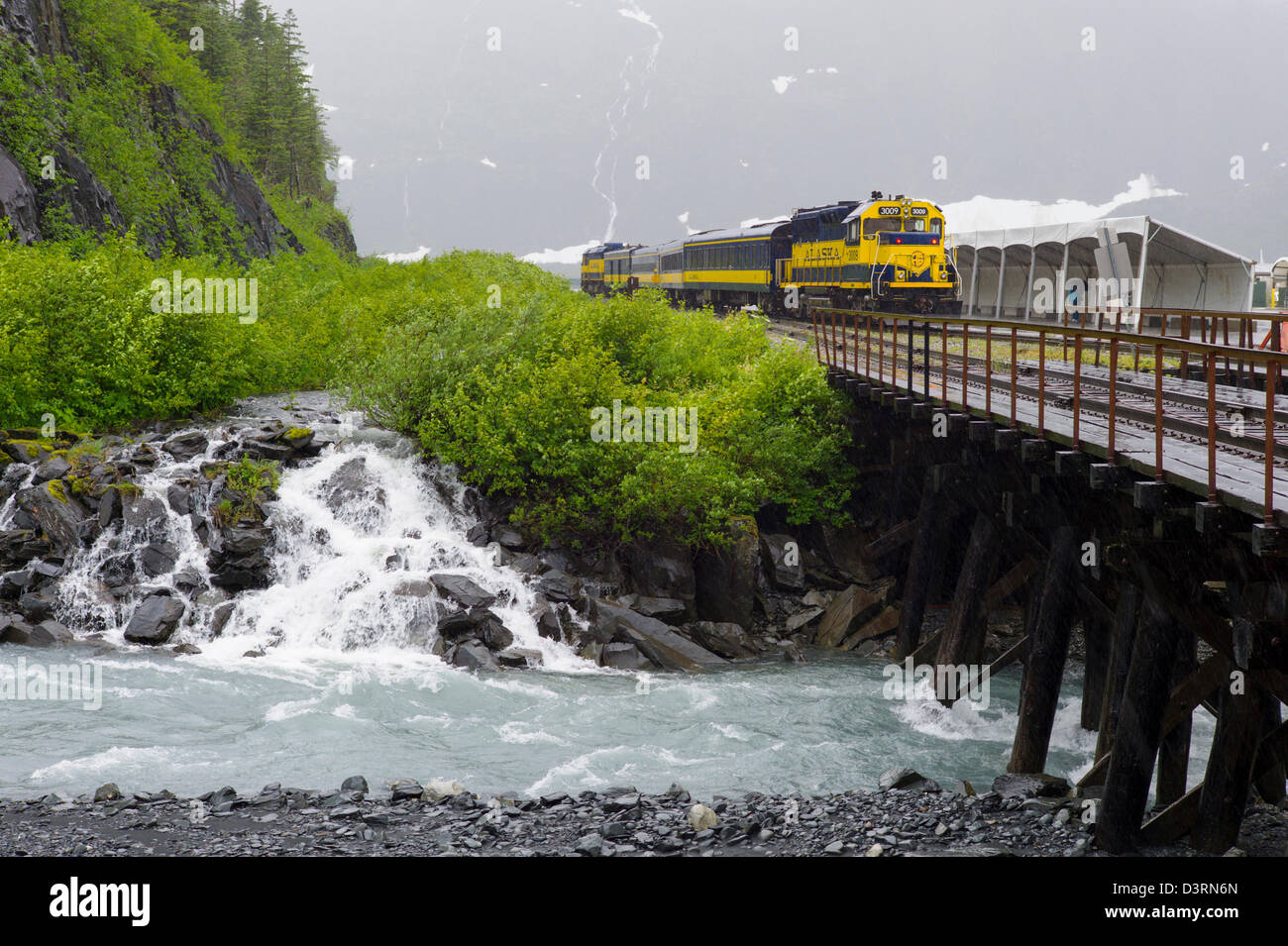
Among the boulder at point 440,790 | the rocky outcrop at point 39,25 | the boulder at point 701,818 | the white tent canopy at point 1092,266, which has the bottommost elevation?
the boulder at point 440,790

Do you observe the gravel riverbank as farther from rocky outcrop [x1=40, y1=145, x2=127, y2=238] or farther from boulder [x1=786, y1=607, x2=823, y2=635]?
rocky outcrop [x1=40, y1=145, x2=127, y2=238]

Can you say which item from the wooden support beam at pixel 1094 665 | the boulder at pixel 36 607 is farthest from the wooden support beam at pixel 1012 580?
the boulder at pixel 36 607

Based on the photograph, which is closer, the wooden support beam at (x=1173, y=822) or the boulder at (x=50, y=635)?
the wooden support beam at (x=1173, y=822)

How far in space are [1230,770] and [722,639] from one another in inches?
483

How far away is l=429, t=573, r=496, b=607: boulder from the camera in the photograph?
73.6ft

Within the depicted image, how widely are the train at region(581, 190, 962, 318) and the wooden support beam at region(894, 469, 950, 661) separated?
12851 millimetres

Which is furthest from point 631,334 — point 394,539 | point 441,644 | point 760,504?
point 441,644

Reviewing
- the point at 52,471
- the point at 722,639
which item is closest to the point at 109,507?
the point at 52,471

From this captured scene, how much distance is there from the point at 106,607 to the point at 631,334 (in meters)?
14.3

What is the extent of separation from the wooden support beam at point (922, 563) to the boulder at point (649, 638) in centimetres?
389

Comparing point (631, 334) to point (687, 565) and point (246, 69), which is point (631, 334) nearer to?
point (687, 565)

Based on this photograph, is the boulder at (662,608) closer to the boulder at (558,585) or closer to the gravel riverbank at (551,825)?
the boulder at (558,585)

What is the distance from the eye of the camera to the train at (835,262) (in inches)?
1438

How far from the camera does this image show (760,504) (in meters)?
26.5
